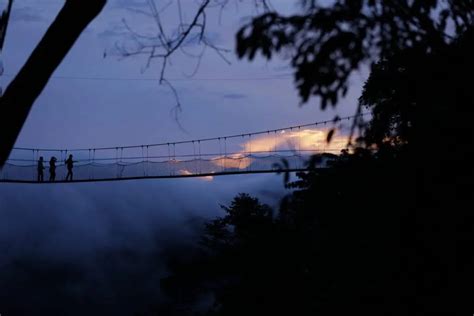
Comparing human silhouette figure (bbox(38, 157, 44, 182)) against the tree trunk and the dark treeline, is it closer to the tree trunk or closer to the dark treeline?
the dark treeline

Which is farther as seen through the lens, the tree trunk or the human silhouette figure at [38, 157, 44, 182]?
the human silhouette figure at [38, 157, 44, 182]

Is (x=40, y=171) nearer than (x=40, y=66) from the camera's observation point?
No

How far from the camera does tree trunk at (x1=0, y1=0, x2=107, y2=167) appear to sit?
2.84m

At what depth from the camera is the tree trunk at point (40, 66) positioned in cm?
284

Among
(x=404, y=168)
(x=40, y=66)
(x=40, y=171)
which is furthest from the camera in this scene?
(x=40, y=171)

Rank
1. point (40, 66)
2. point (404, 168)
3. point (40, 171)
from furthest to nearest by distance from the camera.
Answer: point (40, 171)
point (404, 168)
point (40, 66)

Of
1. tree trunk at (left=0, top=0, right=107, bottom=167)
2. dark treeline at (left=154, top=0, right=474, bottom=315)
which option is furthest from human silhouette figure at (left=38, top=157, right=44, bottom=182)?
tree trunk at (left=0, top=0, right=107, bottom=167)

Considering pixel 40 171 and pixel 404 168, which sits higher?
pixel 40 171

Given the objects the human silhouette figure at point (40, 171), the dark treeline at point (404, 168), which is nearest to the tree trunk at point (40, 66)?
the dark treeline at point (404, 168)

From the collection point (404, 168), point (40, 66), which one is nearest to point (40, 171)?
point (404, 168)

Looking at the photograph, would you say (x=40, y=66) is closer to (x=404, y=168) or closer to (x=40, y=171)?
(x=404, y=168)

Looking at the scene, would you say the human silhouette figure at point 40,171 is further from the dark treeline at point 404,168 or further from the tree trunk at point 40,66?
the tree trunk at point 40,66

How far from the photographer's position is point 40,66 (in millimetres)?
2879

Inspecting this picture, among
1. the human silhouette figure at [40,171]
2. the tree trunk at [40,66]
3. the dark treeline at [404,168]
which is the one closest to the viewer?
the tree trunk at [40,66]
